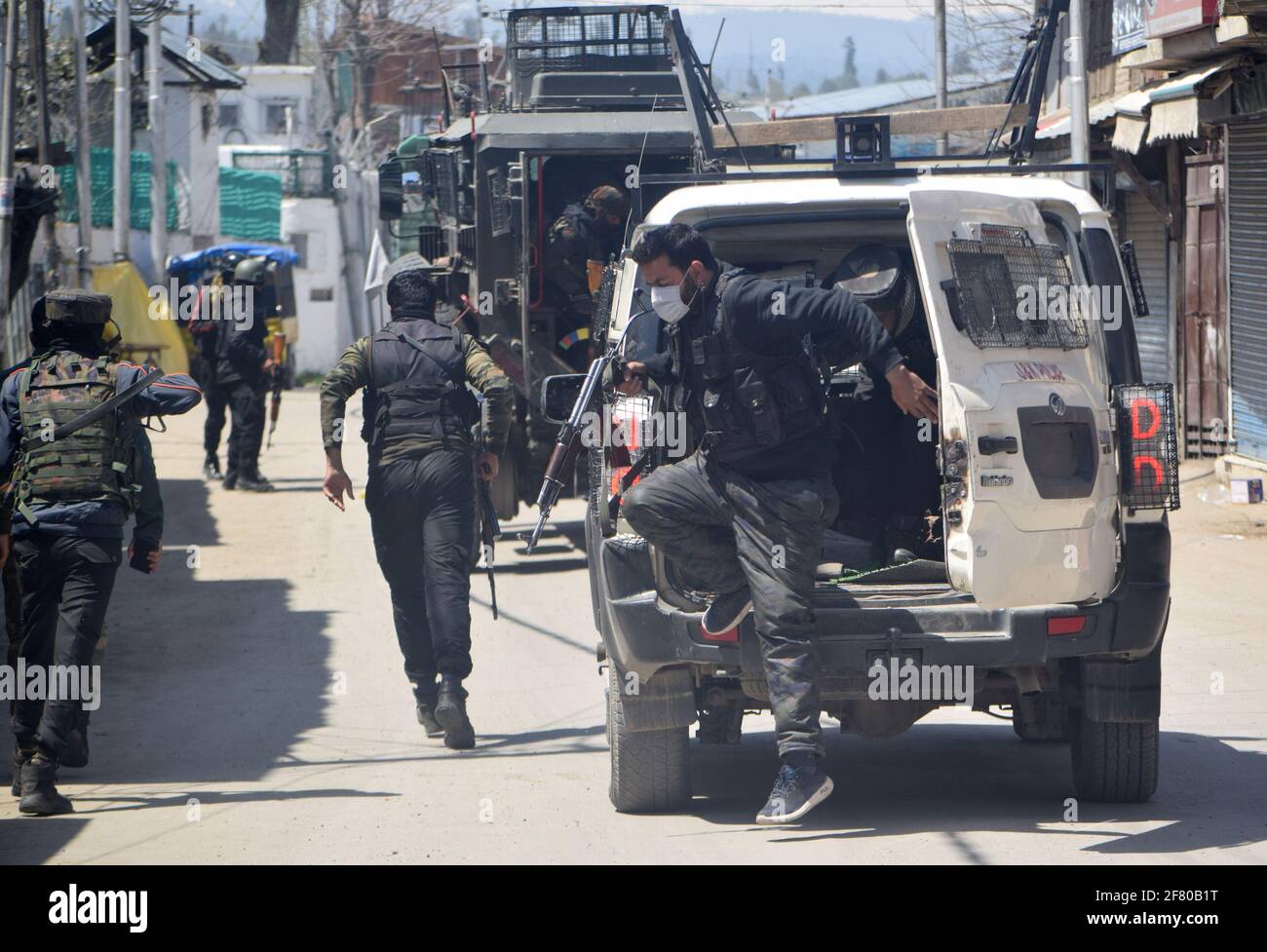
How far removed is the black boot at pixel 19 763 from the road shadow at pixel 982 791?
2429mm

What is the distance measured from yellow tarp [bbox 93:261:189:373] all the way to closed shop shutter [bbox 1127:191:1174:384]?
12.9 meters

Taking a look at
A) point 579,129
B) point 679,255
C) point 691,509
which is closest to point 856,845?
point 691,509

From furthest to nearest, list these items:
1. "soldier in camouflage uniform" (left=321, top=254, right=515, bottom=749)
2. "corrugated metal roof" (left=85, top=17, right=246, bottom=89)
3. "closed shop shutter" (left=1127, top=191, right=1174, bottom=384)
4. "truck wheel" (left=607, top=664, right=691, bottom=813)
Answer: "corrugated metal roof" (left=85, top=17, right=246, bottom=89) < "closed shop shutter" (left=1127, top=191, right=1174, bottom=384) < "soldier in camouflage uniform" (left=321, top=254, right=515, bottom=749) < "truck wheel" (left=607, top=664, right=691, bottom=813)

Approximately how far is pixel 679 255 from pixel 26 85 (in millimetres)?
12360

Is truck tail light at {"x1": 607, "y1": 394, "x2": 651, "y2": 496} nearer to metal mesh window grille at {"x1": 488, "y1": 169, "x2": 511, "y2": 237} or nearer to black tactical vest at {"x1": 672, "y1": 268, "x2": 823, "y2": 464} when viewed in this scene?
black tactical vest at {"x1": 672, "y1": 268, "x2": 823, "y2": 464}

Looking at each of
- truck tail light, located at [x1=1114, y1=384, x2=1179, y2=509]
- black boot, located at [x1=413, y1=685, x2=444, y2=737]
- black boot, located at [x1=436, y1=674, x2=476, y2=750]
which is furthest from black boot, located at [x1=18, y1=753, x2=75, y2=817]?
truck tail light, located at [x1=1114, y1=384, x2=1179, y2=509]

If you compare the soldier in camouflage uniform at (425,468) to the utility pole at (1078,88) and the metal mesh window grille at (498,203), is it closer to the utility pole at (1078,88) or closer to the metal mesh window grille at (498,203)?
the metal mesh window grille at (498,203)

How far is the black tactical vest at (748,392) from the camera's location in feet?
18.1

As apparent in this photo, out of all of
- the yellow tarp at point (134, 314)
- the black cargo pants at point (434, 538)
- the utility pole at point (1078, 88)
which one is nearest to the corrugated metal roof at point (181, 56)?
the yellow tarp at point (134, 314)

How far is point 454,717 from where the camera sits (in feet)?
23.9

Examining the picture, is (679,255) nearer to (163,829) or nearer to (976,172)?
(976,172)

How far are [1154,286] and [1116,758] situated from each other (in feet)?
43.9

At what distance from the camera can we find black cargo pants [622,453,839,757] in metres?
5.37
